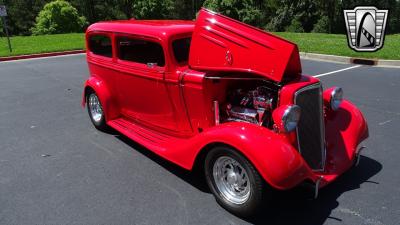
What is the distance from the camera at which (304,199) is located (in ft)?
12.3

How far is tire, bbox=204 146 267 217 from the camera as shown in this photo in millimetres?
3256

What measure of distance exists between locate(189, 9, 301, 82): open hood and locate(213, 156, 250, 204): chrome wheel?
0.92m

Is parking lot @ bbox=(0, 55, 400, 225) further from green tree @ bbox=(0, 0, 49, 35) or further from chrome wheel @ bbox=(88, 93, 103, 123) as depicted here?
green tree @ bbox=(0, 0, 49, 35)

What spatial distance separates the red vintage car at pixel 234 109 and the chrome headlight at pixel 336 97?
0.01m

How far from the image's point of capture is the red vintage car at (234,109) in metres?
3.30

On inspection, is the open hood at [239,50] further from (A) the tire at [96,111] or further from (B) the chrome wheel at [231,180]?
(A) the tire at [96,111]

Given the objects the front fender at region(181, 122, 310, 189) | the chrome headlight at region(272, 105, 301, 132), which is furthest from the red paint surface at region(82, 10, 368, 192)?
the chrome headlight at region(272, 105, 301, 132)

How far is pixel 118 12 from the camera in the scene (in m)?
46.2

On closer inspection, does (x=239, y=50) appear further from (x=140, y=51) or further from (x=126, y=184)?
(x=126, y=184)

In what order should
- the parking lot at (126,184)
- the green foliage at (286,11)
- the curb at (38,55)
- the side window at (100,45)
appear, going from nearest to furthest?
the parking lot at (126,184) < the side window at (100,45) < the curb at (38,55) < the green foliage at (286,11)

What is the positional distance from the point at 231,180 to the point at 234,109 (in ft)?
2.67

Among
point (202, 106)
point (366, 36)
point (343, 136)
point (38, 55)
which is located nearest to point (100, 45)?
point (202, 106)

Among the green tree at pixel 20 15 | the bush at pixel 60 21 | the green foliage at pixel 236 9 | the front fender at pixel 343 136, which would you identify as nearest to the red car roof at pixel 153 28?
the front fender at pixel 343 136

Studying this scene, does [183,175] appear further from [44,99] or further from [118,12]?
[118,12]
